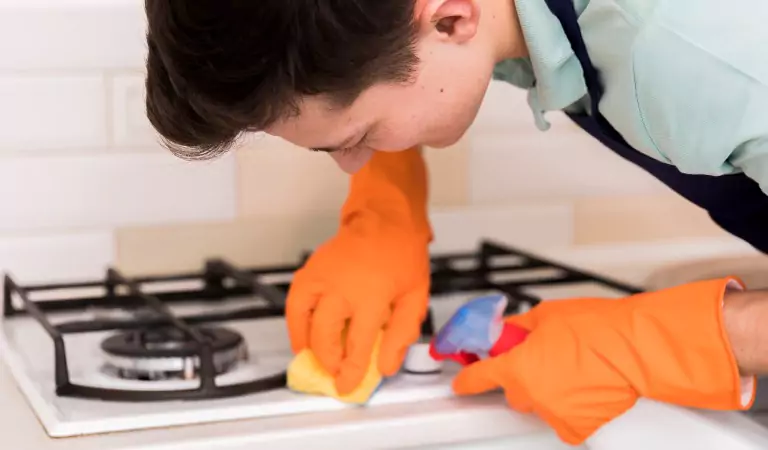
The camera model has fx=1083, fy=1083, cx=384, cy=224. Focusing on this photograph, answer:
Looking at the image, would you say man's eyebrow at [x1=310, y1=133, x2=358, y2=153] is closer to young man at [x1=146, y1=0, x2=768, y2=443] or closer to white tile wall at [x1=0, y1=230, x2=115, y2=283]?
young man at [x1=146, y1=0, x2=768, y2=443]

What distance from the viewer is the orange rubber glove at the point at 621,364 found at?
769 mm

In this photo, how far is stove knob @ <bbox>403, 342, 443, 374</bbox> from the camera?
2.92ft

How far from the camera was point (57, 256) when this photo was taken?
1.13 m

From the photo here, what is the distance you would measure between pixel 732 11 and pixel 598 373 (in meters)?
0.27

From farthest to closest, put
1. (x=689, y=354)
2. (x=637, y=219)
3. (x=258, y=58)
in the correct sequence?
(x=637, y=219) < (x=689, y=354) < (x=258, y=58)

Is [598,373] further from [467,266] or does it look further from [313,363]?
[467,266]

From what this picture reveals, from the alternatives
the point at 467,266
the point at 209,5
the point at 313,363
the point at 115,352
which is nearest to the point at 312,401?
the point at 313,363

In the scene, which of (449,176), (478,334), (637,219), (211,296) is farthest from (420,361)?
(637,219)

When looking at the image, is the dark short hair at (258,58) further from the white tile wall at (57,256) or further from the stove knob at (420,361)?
the white tile wall at (57,256)

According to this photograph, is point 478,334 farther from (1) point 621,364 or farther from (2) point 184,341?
(2) point 184,341

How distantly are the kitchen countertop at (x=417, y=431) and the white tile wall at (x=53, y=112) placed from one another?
0.32 m

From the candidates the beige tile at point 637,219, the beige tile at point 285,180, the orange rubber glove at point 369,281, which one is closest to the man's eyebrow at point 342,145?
the orange rubber glove at point 369,281

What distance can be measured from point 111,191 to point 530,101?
18.9 inches

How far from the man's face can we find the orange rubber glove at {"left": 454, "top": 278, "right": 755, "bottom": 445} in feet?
0.59
